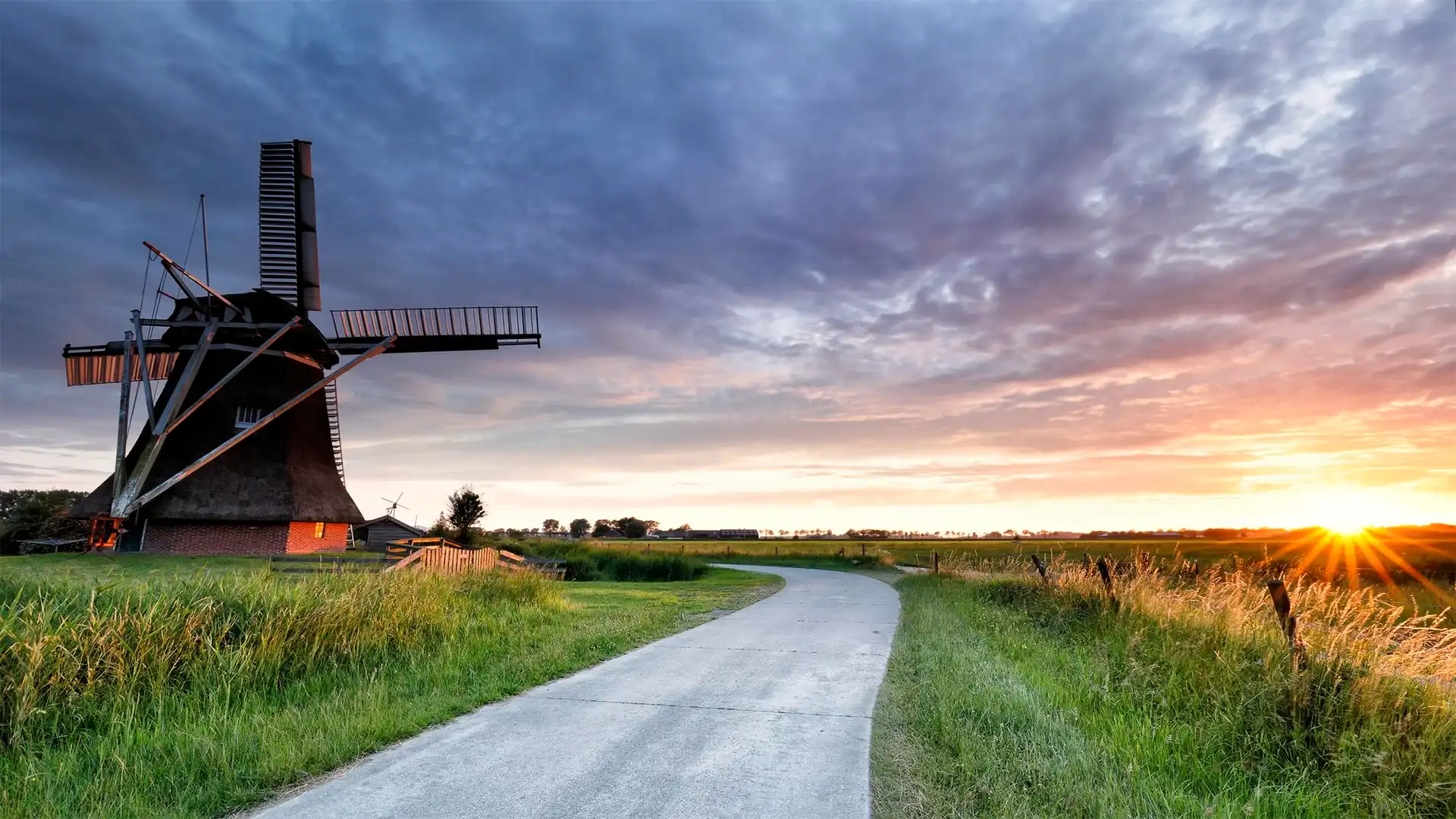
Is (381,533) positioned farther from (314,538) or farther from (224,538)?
(224,538)

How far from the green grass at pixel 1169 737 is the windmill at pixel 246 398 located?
23.5 metres

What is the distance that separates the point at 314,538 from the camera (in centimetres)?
2873

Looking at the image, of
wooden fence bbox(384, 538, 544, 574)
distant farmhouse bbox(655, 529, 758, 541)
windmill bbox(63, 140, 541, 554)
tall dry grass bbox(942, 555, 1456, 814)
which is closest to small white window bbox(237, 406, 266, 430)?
windmill bbox(63, 140, 541, 554)

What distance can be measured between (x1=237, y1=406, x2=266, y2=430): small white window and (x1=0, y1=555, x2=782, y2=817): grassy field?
20.6 meters

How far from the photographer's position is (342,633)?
7.96m

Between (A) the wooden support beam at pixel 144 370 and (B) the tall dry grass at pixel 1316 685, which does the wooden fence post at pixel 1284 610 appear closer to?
(B) the tall dry grass at pixel 1316 685

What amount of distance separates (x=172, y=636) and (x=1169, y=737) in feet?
28.0

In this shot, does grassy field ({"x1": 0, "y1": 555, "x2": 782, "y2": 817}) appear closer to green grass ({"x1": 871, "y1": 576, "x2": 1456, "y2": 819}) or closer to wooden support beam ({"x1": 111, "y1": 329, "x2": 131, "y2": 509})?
green grass ({"x1": 871, "y1": 576, "x2": 1456, "y2": 819})

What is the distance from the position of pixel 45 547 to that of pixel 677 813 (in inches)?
1880

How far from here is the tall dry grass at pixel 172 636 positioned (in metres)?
5.67

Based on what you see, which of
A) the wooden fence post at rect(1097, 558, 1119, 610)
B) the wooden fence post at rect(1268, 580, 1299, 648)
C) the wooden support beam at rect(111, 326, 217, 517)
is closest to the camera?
the wooden fence post at rect(1268, 580, 1299, 648)

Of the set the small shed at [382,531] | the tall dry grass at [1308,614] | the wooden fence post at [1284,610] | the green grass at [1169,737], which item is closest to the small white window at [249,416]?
the small shed at [382,531]

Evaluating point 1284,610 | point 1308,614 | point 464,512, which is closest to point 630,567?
point 464,512

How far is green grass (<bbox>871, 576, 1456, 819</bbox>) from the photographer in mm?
4551
